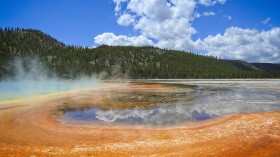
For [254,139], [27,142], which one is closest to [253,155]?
[254,139]

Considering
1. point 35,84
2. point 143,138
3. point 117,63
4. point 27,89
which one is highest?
point 117,63

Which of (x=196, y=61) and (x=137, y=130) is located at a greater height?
(x=196, y=61)

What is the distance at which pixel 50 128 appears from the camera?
1294cm

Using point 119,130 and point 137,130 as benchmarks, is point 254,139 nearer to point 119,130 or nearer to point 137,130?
point 137,130

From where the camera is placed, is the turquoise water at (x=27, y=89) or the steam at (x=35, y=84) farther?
the steam at (x=35, y=84)

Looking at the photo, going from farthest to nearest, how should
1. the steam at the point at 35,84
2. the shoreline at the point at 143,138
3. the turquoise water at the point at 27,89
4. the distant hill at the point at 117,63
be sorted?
the distant hill at the point at 117,63 → the steam at the point at 35,84 → the turquoise water at the point at 27,89 → the shoreline at the point at 143,138

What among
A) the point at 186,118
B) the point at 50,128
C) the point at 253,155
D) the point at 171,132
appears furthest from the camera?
the point at 186,118

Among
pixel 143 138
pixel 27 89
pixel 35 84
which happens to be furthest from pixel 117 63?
pixel 143 138

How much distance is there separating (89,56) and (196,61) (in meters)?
76.9

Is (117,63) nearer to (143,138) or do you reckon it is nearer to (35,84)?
(35,84)

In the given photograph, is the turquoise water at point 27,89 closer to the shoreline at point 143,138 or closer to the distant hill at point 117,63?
the shoreline at point 143,138

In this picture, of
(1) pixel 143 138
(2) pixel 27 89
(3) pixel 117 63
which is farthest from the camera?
(3) pixel 117 63

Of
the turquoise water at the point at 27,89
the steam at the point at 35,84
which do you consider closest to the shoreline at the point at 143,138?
the turquoise water at the point at 27,89

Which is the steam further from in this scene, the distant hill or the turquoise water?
the distant hill
